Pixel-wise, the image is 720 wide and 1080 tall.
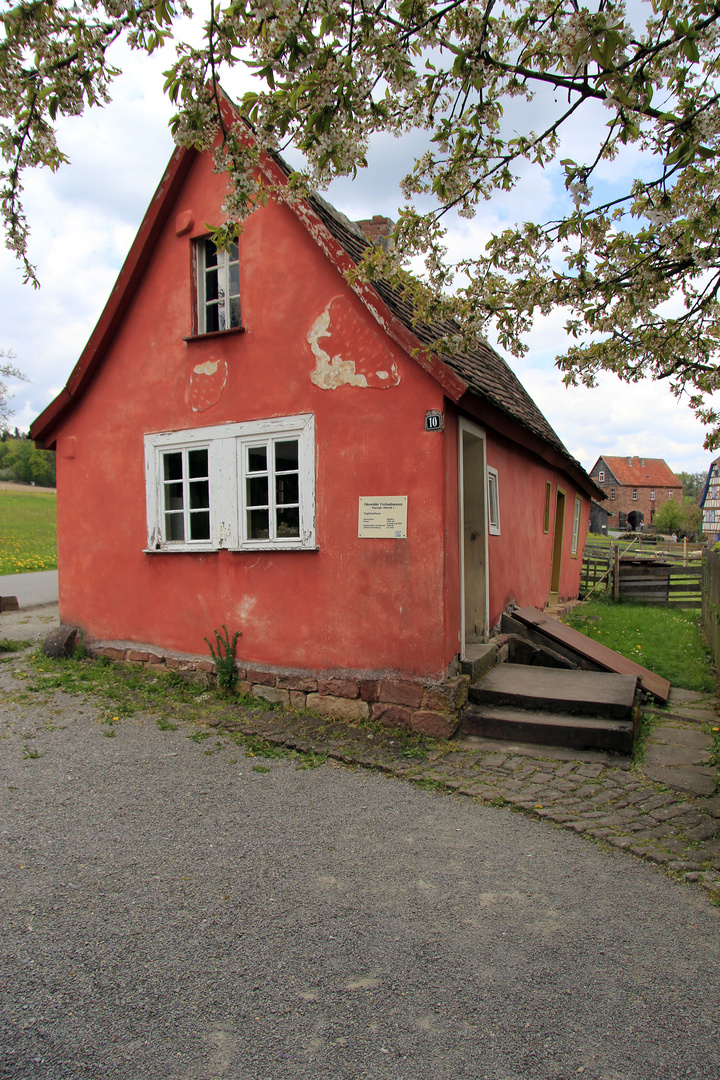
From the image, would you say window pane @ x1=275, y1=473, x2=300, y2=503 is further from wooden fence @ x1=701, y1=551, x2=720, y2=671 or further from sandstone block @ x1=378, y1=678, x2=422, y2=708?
wooden fence @ x1=701, y1=551, x2=720, y2=671

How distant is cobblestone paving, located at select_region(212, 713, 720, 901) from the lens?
13.5 ft

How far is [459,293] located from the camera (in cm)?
537

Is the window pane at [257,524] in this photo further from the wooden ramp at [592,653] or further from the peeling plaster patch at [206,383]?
the wooden ramp at [592,653]

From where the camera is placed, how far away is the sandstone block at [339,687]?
6473 millimetres

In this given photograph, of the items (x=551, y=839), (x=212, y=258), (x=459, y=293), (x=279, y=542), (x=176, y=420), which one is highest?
(x=212, y=258)

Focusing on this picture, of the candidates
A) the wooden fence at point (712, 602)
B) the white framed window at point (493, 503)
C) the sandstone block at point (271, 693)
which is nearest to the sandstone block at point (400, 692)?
the sandstone block at point (271, 693)

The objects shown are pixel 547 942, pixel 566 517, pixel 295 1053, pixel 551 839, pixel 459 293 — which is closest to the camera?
pixel 295 1053

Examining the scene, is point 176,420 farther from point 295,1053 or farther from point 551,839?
point 295,1053

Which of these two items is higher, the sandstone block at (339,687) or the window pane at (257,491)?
the window pane at (257,491)

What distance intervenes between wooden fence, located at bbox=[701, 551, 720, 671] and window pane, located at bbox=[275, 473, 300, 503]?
19.2 feet

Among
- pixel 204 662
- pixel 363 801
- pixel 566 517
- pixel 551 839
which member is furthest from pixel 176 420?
pixel 566 517

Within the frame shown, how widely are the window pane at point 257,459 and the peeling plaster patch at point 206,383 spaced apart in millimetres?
781

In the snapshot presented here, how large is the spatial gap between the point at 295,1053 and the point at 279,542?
16.5ft

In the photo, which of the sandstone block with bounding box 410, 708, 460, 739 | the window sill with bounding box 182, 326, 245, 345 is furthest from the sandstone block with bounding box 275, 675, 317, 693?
the window sill with bounding box 182, 326, 245, 345
